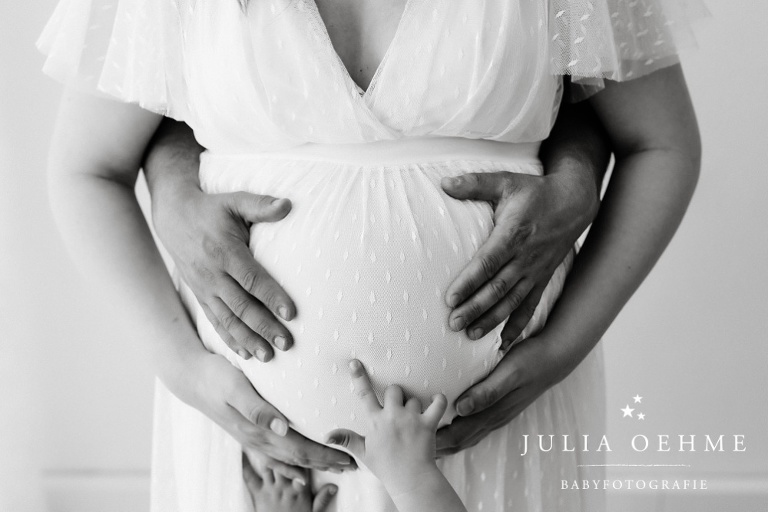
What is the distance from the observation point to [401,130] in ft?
2.50

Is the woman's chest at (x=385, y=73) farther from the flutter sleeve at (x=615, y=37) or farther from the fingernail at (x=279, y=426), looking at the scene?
the fingernail at (x=279, y=426)

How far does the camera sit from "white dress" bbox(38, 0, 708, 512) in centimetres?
74

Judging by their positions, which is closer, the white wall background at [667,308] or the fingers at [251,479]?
the fingers at [251,479]

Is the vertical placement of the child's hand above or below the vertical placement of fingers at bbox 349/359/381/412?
below

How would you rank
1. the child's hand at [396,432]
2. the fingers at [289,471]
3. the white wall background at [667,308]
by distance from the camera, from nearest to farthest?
the child's hand at [396,432], the fingers at [289,471], the white wall background at [667,308]

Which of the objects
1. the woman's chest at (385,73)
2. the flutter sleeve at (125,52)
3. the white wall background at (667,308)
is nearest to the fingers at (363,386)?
the woman's chest at (385,73)

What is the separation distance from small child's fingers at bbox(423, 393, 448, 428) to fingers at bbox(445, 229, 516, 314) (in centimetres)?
7

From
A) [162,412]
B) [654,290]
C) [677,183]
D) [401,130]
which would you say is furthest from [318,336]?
[654,290]

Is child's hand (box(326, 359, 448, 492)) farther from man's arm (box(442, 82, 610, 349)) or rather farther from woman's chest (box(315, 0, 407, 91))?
woman's chest (box(315, 0, 407, 91))

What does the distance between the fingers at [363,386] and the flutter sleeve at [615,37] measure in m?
0.35

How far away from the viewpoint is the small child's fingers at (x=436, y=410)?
73 cm

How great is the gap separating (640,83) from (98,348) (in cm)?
146

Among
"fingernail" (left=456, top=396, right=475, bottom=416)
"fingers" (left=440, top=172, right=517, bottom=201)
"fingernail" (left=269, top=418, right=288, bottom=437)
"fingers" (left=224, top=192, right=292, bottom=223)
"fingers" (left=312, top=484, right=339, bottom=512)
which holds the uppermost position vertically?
"fingers" (left=440, top=172, right=517, bottom=201)

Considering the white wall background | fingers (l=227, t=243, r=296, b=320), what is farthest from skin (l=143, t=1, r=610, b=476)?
the white wall background
